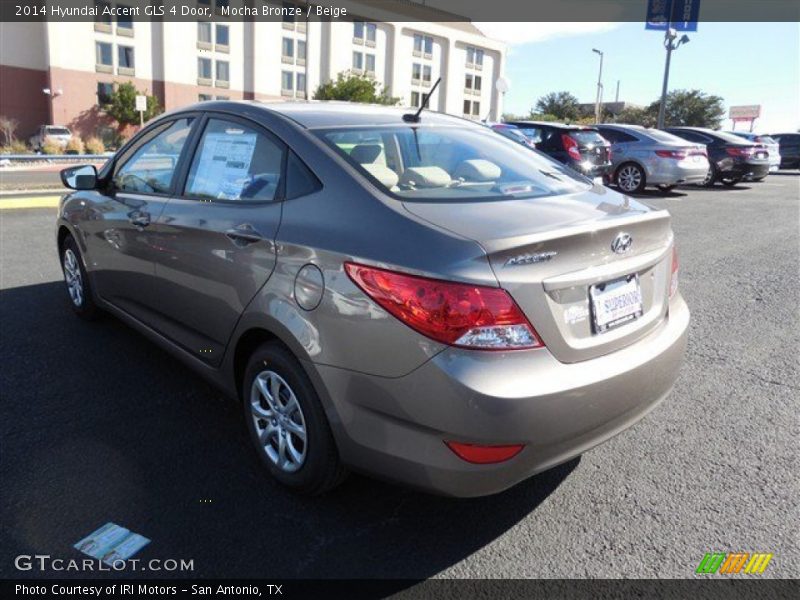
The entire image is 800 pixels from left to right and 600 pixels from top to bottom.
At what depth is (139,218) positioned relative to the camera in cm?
364

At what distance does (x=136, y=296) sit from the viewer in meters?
3.84

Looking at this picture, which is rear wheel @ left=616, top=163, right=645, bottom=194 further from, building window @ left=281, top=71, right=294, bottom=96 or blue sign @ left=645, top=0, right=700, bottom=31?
building window @ left=281, top=71, right=294, bottom=96

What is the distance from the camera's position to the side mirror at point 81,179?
4.25 meters

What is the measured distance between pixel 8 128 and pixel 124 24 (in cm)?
1262

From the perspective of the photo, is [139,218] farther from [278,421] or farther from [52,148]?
[52,148]

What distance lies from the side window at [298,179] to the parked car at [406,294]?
0.01 metres

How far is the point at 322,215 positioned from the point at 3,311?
3852mm

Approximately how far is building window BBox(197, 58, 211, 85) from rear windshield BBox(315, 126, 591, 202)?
58.5 metres

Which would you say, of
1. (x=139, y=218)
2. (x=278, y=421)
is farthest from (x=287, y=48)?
(x=278, y=421)

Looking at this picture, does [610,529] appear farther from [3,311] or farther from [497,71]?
[497,71]

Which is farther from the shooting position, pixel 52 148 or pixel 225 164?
pixel 52 148

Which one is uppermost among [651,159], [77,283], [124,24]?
[124,24]

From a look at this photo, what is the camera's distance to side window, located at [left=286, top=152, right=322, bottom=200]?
2.65m

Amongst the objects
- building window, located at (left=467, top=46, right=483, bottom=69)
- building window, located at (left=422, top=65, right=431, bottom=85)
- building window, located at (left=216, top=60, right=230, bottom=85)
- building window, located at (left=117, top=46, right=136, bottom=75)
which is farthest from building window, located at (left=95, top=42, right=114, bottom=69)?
building window, located at (left=467, top=46, right=483, bottom=69)
